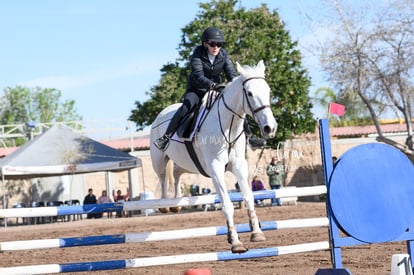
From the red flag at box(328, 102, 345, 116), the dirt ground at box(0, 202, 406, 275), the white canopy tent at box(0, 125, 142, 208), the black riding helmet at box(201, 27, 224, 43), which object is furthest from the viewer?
the white canopy tent at box(0, 125, 142, 208)

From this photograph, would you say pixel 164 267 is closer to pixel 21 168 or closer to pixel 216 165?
pixel 216 165

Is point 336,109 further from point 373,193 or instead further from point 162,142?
point 162,142

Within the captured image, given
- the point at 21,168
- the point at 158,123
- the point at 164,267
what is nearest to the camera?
the point at 158,123

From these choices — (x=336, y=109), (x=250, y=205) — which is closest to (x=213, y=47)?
(x=336, y=109)

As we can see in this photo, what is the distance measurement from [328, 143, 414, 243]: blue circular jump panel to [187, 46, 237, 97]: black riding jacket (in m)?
1.65

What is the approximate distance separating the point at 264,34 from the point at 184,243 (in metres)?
17.4

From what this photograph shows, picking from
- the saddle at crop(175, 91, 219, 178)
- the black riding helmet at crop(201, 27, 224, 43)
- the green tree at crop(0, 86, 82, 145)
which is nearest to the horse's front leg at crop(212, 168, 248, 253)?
the saddle at crop(175, 91, 219, 178)

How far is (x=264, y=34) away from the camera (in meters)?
30.4

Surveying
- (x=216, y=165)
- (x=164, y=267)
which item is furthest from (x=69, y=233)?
(x=216, y=165)

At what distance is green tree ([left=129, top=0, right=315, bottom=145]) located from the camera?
1153 inches

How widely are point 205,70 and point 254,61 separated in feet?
70.9

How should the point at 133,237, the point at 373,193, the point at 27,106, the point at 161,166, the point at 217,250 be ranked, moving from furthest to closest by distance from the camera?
the point at 27,106 → the point at 217,250 → the point at 161,166 → the point at 133,237 → the point at 373,193

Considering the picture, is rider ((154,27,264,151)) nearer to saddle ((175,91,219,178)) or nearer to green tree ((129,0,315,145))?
saddle ((175,91,219,178))

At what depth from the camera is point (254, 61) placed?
29406 mm
